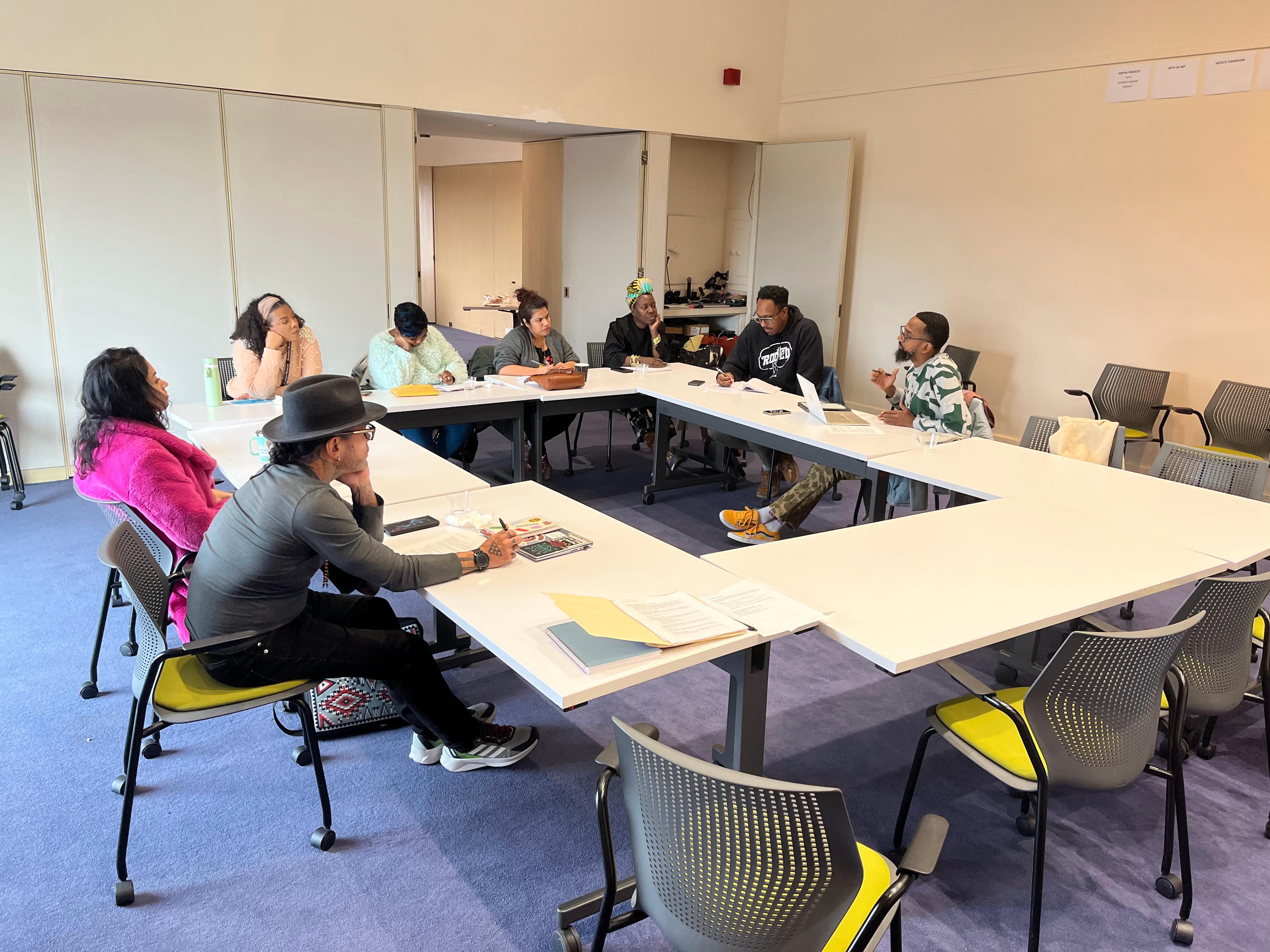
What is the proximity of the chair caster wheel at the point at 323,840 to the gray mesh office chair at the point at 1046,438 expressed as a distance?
3.18m

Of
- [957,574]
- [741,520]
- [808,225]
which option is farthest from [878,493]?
[808,225]

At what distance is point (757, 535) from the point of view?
465 centimetres

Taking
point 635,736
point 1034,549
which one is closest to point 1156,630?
point 1034,549

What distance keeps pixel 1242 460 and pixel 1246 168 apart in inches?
109

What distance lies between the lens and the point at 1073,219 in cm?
603

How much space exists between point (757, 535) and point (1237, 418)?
9.81ft

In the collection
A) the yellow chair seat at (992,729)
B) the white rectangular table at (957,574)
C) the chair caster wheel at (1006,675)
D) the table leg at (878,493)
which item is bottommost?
the chair caster wheel at (1006,675)

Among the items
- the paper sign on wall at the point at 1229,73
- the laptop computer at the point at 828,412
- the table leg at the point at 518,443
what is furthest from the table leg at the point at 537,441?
the paper sign on wall at the point at 1229,73

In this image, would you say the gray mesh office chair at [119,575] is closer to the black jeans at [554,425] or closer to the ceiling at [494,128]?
the black jeans at [554,425]

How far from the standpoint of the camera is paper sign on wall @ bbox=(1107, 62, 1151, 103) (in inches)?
220

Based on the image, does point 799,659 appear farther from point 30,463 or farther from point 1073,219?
point 30,463

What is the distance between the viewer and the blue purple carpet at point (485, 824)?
81.3 inches

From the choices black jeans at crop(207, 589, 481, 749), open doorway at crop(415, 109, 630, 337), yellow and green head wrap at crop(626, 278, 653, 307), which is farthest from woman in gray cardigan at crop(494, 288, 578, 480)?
black jeans at crop(207, 589, 481, 749)

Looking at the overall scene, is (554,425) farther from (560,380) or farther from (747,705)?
(747,705)
